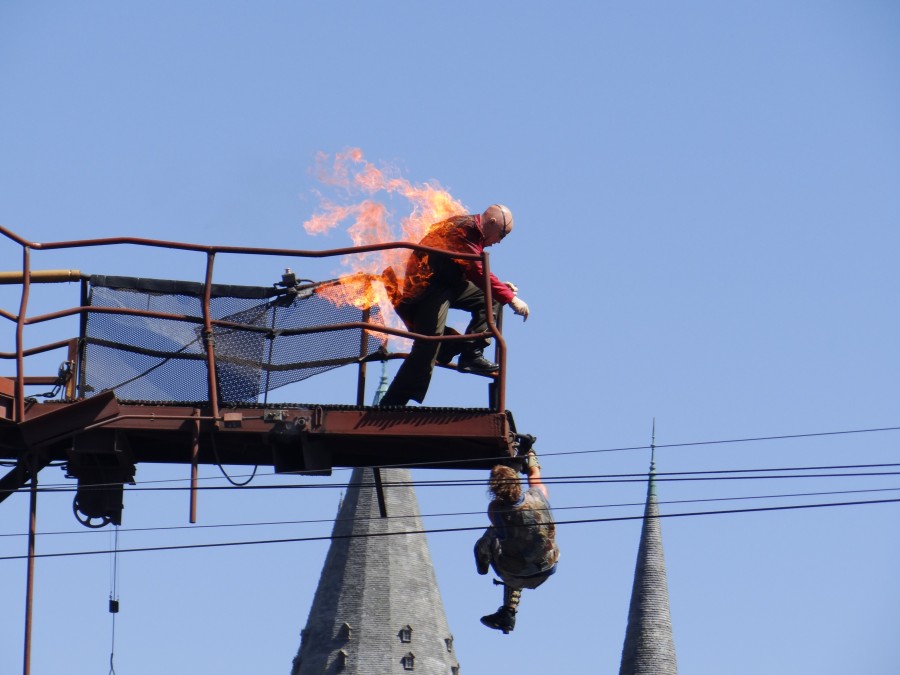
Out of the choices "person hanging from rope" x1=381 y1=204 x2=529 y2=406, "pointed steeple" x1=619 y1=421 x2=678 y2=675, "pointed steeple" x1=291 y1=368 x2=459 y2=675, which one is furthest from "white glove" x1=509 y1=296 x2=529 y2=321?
"pointed steeple" x1=619 y1=421 x2=678 y2=675

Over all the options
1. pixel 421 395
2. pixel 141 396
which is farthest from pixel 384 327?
pixel 141 396

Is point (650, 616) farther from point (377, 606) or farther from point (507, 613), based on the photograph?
point (507, 613)

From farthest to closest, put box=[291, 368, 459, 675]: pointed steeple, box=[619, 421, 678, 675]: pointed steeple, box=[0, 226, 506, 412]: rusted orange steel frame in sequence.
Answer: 1. box=[619, 421, 678, 675]: pointed steeple
2. box=[291, 368, 459, 675]: pointed steeple
3. box=[0, 226, 506, 412]: rusted orange steel frame

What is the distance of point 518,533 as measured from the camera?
1772 centimetres

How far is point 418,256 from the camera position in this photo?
18.4m

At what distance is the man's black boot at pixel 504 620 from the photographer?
18172mm

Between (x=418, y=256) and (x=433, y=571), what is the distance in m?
55.0

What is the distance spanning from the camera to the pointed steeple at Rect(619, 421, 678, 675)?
243ft

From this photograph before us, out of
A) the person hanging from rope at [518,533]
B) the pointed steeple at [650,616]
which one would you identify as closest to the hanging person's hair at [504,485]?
the person hanging from rope at [518,533]

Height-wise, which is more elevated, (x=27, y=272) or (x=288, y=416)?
(x=27, y=272)

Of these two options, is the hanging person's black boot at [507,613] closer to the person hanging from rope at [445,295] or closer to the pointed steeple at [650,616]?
the person hanging from rope at [445,295]

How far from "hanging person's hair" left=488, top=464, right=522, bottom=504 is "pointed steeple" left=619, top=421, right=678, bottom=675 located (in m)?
55.1

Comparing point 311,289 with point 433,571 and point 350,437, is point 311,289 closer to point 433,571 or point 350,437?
point 350,437

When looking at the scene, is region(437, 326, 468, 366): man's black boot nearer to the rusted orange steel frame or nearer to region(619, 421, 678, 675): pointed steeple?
the rusted orange steel frame
